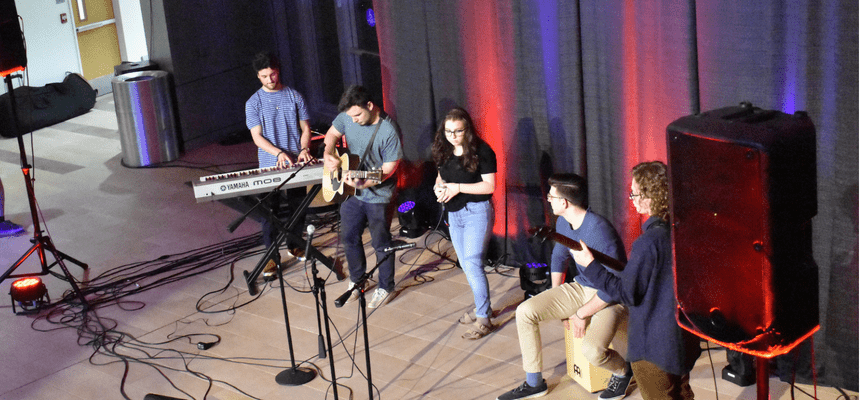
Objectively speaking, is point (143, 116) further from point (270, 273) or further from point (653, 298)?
point (653, 298)

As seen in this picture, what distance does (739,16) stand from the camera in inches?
170

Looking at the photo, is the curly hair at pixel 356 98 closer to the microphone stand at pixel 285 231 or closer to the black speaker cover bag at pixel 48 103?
the microphone stand at pixel 285 231

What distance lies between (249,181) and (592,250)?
2.49 m

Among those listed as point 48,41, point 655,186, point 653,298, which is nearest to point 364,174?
point 655,186

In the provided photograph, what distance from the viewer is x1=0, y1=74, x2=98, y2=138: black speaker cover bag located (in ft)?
33.9

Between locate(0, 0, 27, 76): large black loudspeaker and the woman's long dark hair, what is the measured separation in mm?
3133

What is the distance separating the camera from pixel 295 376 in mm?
4984

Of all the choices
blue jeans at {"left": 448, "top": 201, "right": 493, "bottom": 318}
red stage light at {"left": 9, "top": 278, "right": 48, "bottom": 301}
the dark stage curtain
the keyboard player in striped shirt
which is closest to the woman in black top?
blue jeans at {"left": 448, "top": 201, "right": 493, "bottom": 318}

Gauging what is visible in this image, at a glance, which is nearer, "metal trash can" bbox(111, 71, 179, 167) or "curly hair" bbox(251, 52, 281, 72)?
"curly hair" bbox(251, 52, 281, 72)

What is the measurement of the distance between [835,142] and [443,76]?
2912 millimetres

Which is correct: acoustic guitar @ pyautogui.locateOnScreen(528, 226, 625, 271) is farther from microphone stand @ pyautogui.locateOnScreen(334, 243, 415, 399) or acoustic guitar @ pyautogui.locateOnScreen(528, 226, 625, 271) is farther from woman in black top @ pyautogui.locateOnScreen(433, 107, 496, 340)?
woman in black top @ pyautogui.locateOnScreen(433, 107, 496, 340)

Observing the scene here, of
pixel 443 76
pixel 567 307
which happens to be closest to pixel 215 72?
pixel 443 76

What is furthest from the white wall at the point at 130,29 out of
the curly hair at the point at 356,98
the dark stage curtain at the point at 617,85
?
the curly hair at the point at 356,98

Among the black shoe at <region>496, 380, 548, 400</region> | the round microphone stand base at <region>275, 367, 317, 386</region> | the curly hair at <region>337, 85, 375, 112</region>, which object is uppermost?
the curly hair at <region>337, 85, 375, 112</region>
